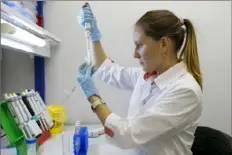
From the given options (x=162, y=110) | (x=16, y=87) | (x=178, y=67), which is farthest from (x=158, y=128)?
(x=16, y=87)

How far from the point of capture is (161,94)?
108 cm

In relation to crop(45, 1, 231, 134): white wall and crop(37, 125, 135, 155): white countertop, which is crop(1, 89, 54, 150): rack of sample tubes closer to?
crop(37, 125, 135, 155): white countertop

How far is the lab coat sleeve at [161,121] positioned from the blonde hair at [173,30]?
21cm

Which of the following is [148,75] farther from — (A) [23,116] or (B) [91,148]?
(A) [23,116]

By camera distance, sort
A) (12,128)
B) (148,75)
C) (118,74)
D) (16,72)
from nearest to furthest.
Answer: (12,128)
(148,75)
(118,74)
(16,72)

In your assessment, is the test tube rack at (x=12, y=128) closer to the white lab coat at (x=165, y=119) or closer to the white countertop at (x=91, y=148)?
the white countertop at (x=91, y=148)

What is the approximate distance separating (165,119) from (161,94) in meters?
0.16

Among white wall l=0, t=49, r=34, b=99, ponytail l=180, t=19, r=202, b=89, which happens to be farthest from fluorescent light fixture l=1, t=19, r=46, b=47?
ponytail l=180, t=19, r=202, b=89

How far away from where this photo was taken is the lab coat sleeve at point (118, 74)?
1475 mm

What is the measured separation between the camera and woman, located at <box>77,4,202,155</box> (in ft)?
3.17

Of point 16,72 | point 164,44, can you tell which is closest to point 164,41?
point 164,44

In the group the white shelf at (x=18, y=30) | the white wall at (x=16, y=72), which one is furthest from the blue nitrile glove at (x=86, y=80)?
the white wall at (x=16, y=72)

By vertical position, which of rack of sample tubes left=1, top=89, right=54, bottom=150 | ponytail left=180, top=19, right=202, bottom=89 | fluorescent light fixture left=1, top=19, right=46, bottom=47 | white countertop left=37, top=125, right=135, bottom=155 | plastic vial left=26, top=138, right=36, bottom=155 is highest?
fluorescent light fixture left=1, top=19, right=46, bottom=47

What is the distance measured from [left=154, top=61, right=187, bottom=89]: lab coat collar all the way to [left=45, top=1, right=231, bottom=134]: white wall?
63 cm
